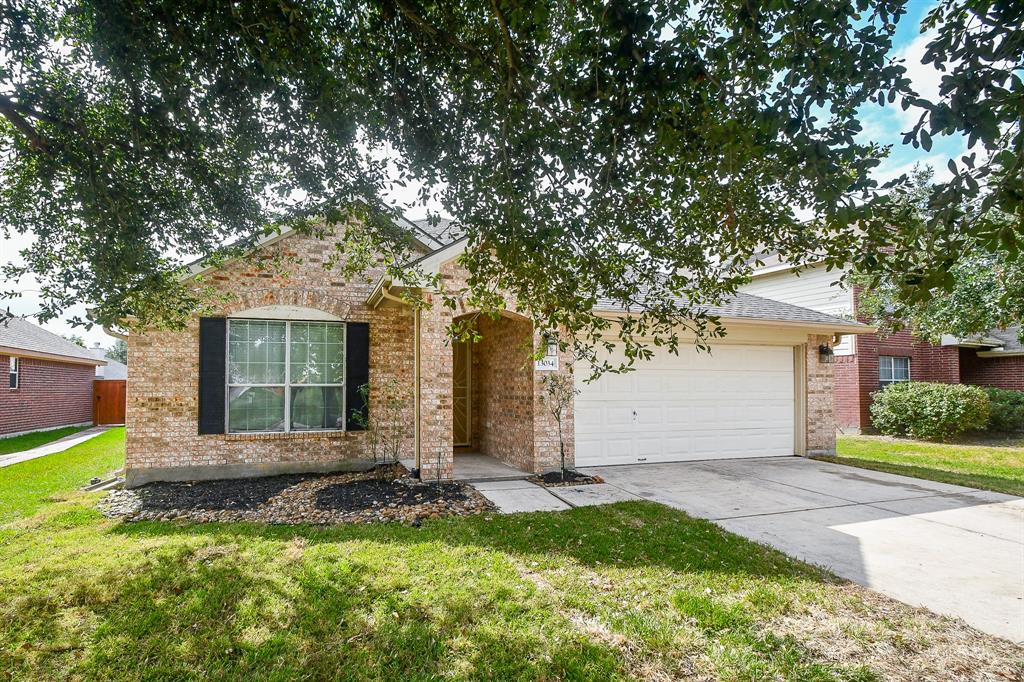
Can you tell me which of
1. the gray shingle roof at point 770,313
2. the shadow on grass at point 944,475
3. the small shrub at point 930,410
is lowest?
the shadow on grass at point 944,475

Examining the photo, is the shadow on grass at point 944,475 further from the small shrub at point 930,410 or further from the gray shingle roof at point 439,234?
the gray shingle roof at point 439,234

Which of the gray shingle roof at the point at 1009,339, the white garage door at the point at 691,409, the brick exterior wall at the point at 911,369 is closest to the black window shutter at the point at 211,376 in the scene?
the white garage door at the point at 691,409

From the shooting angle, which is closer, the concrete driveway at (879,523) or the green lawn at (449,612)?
the green lawn at (449,612)

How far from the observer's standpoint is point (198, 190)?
5.02 m

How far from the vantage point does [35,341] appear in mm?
17141

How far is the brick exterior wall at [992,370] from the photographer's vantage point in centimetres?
1599

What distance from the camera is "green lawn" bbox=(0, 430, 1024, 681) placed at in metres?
3.09

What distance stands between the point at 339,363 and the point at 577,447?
4.31 m

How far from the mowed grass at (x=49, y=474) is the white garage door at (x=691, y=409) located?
7.79 m

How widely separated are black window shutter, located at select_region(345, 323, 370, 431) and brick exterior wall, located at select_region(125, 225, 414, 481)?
5.5 inches

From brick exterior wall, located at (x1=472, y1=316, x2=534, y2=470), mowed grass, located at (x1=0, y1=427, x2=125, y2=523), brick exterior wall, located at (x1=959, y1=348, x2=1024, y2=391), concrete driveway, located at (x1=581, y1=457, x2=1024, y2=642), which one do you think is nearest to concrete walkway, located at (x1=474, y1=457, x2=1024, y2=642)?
concrete driveway, located at (x1=581, y1=457, x2=1024, y2=642)

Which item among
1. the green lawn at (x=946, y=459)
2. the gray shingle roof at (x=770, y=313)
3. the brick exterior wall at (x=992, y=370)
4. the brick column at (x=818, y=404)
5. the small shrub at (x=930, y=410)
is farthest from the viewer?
the brick exterior wall at (x=992, y=370)

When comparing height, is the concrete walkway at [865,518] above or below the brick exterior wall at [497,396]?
below

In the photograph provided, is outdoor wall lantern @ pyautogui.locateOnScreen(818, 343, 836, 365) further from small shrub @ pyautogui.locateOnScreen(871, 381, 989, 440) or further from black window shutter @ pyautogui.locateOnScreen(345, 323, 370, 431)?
black window shutter @ pyautogui.locateOnScreen(345, 323, 370, 431)
